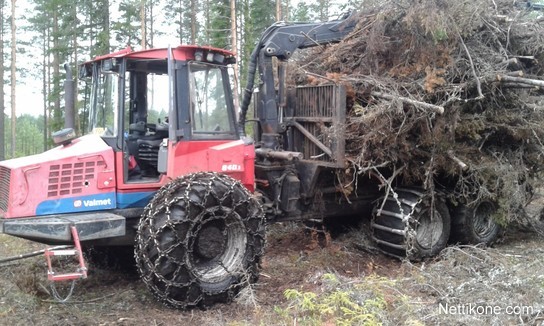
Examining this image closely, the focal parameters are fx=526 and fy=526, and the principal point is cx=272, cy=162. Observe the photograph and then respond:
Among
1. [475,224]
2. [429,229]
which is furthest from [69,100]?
[475,224]

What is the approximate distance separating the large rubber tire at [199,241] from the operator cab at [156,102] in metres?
0.72

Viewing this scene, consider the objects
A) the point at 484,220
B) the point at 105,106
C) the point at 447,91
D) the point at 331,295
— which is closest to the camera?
the point at 331,295

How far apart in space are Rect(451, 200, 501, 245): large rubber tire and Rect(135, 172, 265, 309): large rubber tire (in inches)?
142

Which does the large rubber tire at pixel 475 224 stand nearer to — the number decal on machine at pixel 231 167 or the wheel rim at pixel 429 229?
the wheel rim at pixel 429 229

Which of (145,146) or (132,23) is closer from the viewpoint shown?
(145,146)

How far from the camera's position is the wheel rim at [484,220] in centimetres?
841

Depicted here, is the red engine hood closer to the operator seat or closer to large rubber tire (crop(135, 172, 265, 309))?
the operator seat

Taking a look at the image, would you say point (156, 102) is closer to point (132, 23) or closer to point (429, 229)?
point (429, 229)

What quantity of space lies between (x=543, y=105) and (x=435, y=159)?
1.97m

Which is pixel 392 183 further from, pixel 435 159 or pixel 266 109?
pixel 266 109

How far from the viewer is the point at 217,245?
6.04 metres

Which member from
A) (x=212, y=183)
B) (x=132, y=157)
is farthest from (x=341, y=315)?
(x=132, y=157)

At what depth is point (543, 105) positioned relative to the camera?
25.8 ft

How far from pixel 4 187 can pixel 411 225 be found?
5.30 m
